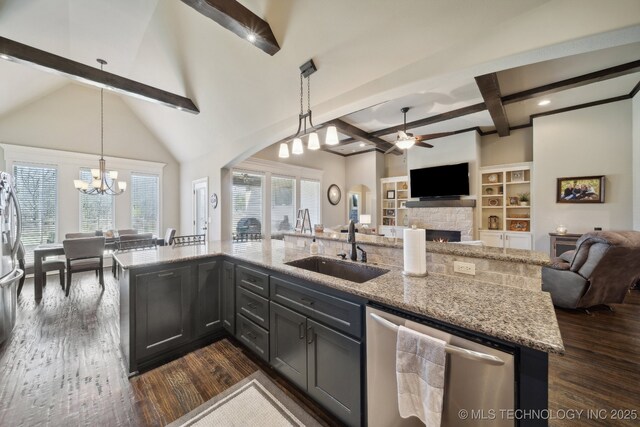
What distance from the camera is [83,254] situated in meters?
3.96

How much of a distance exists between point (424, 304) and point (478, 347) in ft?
0.85

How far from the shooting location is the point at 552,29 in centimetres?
171

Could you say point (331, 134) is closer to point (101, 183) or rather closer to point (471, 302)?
point (471, 302)

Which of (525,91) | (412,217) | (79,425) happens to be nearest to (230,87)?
(79,425)

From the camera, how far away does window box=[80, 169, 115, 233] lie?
5422mm

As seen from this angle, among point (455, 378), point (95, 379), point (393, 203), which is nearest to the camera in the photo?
point (455, 378)

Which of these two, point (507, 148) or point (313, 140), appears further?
point (507, 148)

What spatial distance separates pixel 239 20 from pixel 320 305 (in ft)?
9.03

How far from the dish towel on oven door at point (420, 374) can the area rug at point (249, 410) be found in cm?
84

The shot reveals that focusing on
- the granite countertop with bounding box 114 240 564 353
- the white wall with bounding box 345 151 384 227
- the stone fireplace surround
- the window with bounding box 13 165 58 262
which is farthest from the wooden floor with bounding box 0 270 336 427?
the white wall with bounding box 345 151 384 227

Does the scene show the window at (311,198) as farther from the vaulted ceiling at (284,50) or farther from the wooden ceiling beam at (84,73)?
the wooden ceiling beam at (84,73)

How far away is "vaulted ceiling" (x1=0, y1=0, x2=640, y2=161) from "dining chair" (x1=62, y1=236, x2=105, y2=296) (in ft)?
9.09

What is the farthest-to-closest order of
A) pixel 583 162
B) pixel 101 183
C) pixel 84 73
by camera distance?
pixel 583 162 → pixel 101 183 → pixel 84 73

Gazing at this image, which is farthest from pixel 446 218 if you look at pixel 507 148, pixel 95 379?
pixel 95 379
